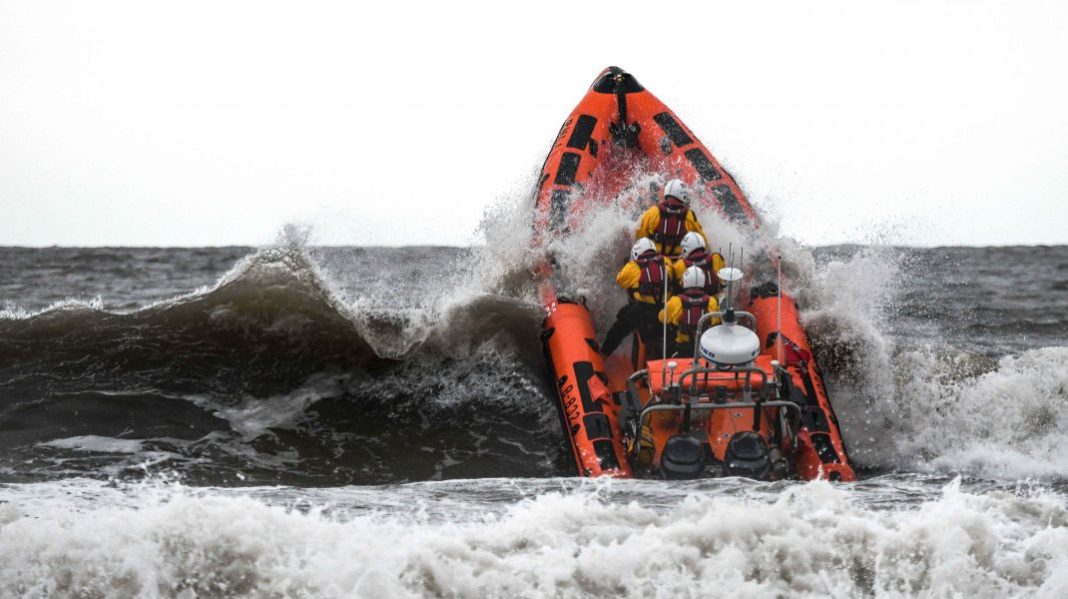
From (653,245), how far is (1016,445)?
8.34 feet

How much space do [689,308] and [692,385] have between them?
0.82 meters

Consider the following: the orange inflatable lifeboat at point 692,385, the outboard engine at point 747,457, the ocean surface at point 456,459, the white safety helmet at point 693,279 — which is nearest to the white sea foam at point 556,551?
the ocean surface at point 456,459

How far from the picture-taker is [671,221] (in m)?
8.26

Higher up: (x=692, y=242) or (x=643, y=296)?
(x=692, y=242)

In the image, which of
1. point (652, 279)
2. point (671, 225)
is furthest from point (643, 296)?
point (671, 225)

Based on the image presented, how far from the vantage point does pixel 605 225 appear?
871cm

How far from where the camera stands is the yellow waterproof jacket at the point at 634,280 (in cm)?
768

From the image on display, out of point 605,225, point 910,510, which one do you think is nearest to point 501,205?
point 605,225

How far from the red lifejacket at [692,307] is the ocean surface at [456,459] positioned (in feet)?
3.80

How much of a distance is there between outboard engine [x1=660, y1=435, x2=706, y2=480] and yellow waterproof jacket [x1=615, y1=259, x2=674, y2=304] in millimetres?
1532

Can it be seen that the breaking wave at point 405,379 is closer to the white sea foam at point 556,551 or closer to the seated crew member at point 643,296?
the seated crew member at point 643,296

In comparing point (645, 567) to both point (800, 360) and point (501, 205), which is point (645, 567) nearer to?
point (800, 360)

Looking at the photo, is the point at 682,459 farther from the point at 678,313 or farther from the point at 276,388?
the point at 276,388

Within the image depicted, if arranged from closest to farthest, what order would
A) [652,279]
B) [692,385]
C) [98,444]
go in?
[692,385] → [98,444] → [652,279]
